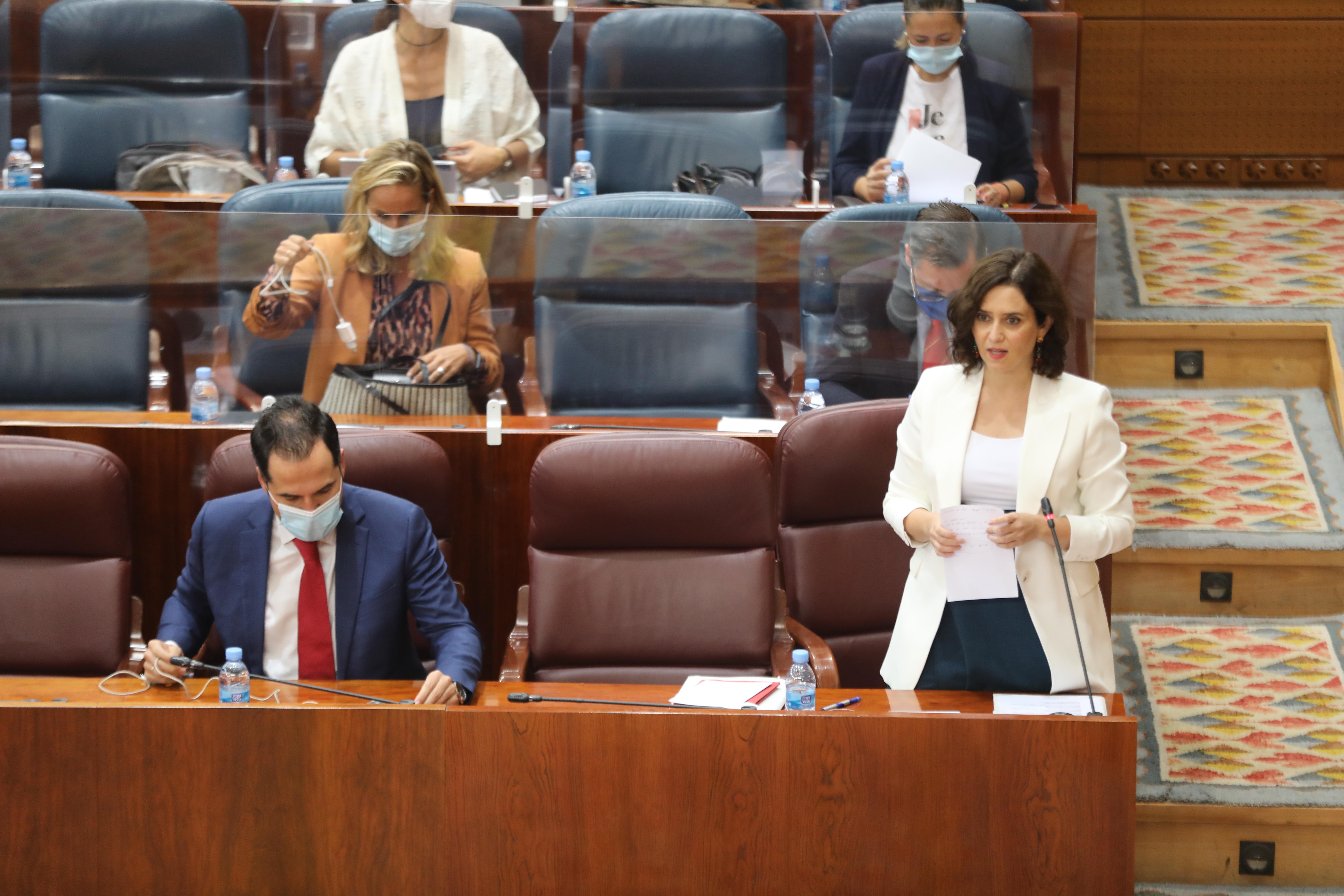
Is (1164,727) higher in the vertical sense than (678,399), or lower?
lower

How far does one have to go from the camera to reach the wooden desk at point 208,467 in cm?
227

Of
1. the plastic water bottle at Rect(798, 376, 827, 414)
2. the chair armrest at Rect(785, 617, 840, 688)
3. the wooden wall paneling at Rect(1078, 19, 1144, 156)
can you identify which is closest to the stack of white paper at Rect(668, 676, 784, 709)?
the chair armrest at Rect(785, 617, 840, 688)

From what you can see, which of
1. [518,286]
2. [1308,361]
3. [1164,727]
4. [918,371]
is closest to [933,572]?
[918,371]

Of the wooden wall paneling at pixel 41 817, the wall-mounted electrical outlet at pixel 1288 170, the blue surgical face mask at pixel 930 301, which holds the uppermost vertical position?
the wall-mounted electrical outlet at pixel 1288 170

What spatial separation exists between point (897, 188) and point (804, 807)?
76.2 inches

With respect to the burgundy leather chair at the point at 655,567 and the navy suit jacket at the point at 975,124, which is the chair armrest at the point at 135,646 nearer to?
the burgundy leather chair at the point at 655,567

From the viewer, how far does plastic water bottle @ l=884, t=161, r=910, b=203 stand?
316 centimetres

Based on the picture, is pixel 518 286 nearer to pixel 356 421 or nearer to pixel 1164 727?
pixel 356 421

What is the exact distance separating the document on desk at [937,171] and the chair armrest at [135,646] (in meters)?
1.85

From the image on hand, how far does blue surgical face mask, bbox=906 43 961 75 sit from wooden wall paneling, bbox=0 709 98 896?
2446mm

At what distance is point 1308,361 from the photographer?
10.3 feet

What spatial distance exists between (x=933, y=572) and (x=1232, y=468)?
133 centimetres

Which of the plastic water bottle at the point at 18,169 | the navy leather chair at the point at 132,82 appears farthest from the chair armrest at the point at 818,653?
the plastic water bottle at the point at 18,169

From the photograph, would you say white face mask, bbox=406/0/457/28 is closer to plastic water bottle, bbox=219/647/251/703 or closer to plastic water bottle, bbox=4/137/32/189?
plastic water bottle, bbox=4/137/32/189
